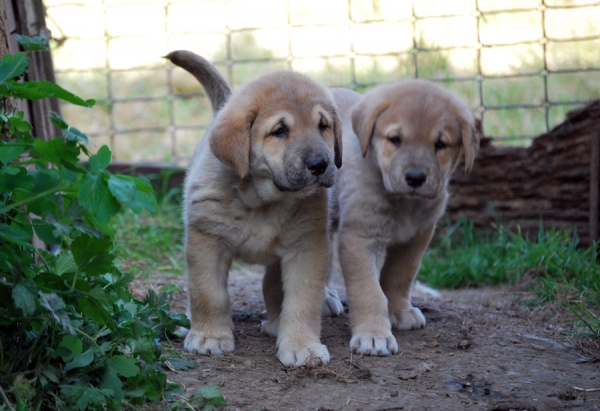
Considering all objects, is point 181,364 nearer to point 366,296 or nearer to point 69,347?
point 69,347

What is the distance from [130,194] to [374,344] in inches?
68.6

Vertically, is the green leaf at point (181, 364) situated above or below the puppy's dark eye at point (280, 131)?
below

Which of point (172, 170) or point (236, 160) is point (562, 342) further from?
point (172, 170)

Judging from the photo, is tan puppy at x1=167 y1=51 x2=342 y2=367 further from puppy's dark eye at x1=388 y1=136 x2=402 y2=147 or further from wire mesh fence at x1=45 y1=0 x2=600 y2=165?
wire mesh fence at x1=45 y1=0 x2=600 y2=165

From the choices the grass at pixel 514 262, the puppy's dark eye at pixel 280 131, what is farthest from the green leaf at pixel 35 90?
the grass at pixel 514 262

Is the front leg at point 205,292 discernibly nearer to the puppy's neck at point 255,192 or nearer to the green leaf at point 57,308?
the puppy's neck at point 255,192

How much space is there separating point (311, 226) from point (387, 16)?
509 centimetres

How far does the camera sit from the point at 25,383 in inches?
96.0

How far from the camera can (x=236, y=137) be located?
3.50m

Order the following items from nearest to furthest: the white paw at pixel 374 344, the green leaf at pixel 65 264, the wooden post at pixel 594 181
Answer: the green leaf at pixel 65 264 < the white paw at pixel 374 344 < the wooden post at pixel 594 181

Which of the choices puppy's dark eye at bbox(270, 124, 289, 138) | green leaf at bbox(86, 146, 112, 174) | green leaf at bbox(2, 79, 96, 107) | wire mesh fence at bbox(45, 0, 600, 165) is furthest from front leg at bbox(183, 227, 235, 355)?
wire mesh fence at bbox(45, 0, 600, 165)

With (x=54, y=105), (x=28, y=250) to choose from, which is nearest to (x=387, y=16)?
(x=54, y=105)

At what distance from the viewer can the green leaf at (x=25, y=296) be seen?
92.0 inches

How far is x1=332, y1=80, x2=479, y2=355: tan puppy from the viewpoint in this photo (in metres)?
3.83
